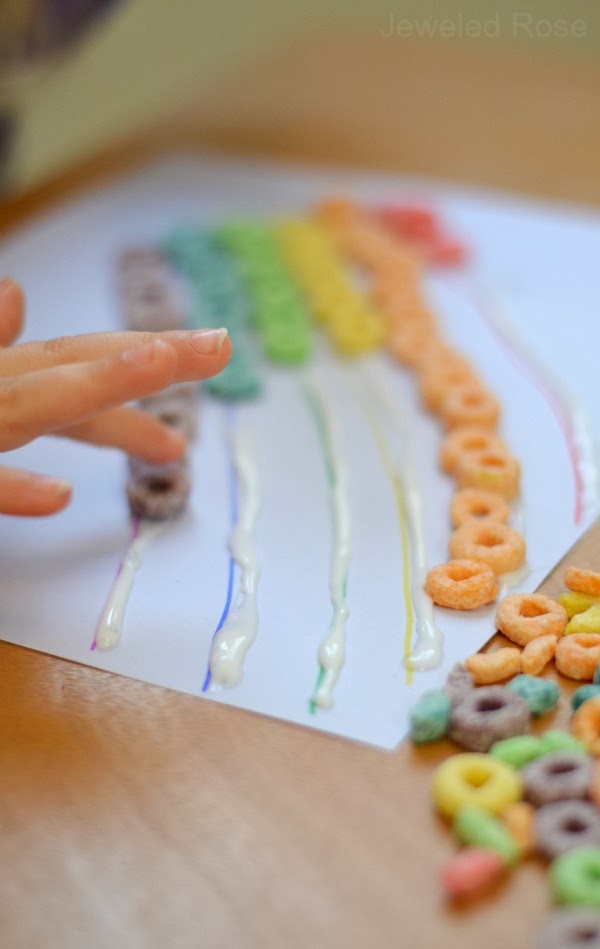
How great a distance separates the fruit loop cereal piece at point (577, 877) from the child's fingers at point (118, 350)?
0.28 metres

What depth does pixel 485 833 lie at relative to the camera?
46cm

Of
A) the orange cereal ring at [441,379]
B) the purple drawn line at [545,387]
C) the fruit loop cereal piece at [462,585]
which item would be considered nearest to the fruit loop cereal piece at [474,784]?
the fruit loop cereal piece at [462,585]

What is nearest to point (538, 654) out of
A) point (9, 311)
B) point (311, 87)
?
point (9, 311)

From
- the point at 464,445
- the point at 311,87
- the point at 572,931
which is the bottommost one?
the point at 572,931

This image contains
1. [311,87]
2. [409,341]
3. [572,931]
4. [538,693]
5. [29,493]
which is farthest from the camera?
[311,87]

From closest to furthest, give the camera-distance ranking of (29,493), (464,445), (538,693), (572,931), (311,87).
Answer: (572,931), (538,693), (29,493), (464,445), (311,87)

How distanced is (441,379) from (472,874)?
440 mm

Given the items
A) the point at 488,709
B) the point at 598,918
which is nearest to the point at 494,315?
the point at 488,709

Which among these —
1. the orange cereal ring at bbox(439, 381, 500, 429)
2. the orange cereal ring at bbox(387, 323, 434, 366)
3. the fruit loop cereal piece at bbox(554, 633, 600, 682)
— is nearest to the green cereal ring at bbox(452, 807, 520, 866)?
the fruit loop cereal piece at bbox(554, 633, 600, 682)

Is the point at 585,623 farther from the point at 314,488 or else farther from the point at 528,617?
the point at 314,488

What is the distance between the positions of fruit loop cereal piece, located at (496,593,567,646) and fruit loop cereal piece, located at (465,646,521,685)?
2 centimetres

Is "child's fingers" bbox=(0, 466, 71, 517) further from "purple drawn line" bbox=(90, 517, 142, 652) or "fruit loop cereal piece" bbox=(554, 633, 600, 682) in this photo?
"fruit loop cereal piece" bbox=(554, 633, 600, 682)

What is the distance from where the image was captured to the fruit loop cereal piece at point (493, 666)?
545 millimetres

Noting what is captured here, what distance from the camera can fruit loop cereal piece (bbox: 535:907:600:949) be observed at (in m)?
0.40
